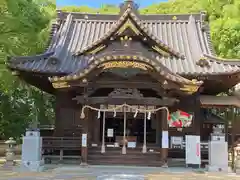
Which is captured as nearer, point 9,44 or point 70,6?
point 9,44

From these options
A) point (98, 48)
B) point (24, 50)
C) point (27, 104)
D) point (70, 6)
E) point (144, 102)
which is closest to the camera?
point (144, 102)

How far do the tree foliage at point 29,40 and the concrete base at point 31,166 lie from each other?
5541 millimetres

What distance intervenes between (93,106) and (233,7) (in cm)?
1275

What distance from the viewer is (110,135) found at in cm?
1645

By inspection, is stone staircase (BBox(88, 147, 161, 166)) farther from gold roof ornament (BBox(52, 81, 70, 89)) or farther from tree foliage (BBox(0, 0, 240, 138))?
tree foliage (BBox(0, 0, 240, 138))

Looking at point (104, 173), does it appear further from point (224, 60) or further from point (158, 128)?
point (224, 60)

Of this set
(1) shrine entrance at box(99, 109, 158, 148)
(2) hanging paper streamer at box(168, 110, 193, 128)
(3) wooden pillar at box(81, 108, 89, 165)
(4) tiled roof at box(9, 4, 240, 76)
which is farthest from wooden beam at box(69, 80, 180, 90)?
(2) hanging paper streamer at box(168, 110, 193, 128)

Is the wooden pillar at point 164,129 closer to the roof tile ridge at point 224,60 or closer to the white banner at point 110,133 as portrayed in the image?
the white banner at point 110,133

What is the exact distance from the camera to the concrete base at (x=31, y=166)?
45.0ft

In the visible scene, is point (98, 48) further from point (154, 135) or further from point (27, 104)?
point (27, 104)

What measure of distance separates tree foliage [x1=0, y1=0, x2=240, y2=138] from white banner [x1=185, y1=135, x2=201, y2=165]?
349 inches

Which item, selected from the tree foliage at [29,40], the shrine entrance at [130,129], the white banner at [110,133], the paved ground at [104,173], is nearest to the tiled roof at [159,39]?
the tree foliage at [29,40]

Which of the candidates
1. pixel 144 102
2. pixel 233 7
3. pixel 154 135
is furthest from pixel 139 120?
pixel 233 7

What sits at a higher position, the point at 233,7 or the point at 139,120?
the point at 233,7
